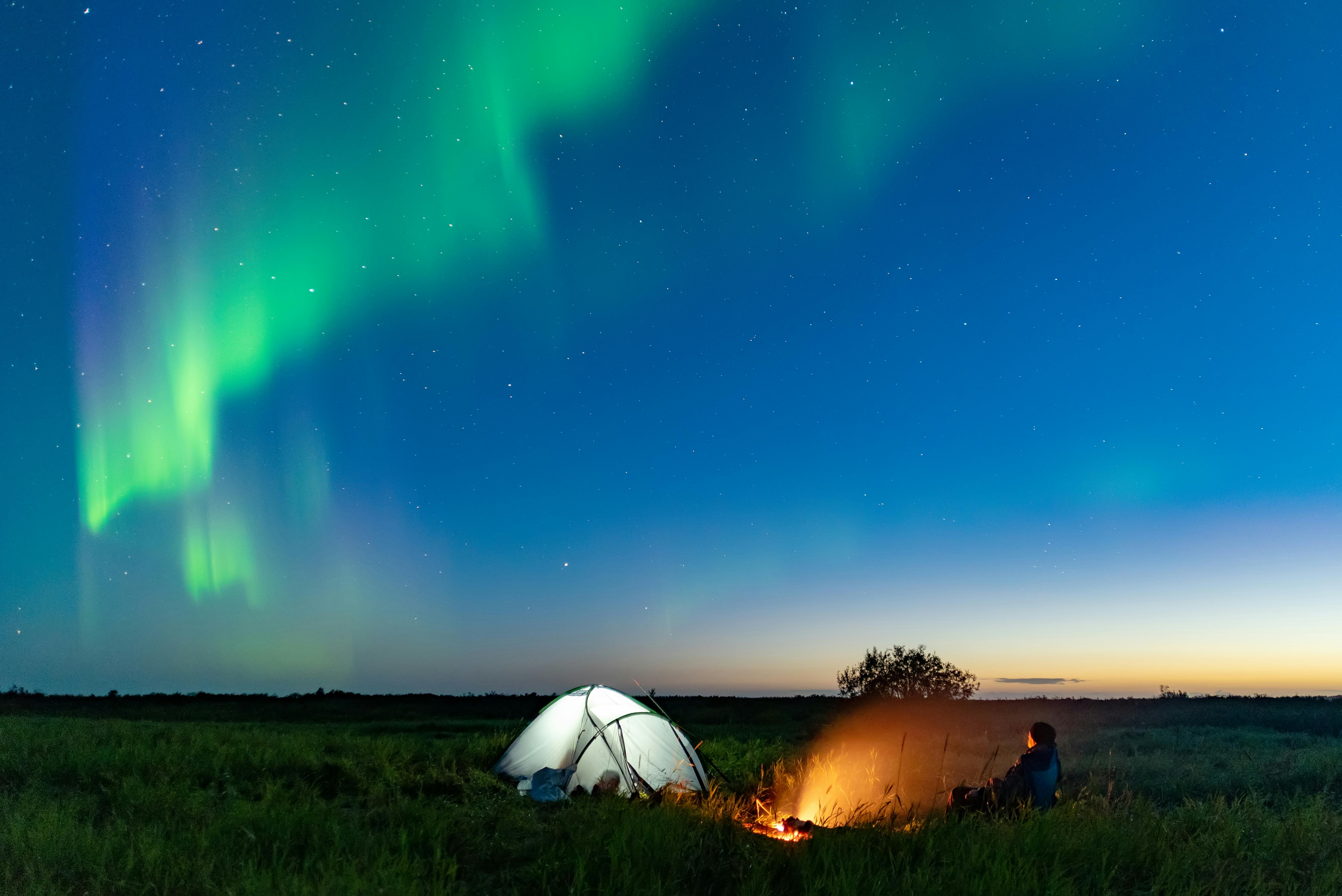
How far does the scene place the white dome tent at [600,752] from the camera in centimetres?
1557

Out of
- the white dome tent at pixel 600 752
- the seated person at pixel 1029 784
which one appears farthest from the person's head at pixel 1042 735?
the white dome tent at pixel 600 752

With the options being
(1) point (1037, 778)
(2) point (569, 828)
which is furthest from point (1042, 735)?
(2) point (569, 828)

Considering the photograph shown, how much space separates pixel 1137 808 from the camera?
11203mm

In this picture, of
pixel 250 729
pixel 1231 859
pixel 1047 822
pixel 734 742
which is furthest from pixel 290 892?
pixel 250 729

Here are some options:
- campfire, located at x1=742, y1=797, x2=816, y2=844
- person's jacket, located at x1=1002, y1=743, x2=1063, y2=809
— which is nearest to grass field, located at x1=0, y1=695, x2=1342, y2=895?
campfire, located at x1=742, y1=797, x2=816, y2=844

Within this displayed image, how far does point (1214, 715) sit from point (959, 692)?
22473 mm

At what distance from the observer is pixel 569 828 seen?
9.18 m

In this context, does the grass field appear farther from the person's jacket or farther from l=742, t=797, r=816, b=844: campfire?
the person's jacket

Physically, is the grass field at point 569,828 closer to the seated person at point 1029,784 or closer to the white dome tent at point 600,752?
the seated person at point 1029,784

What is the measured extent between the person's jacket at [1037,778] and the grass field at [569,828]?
40 centimetres

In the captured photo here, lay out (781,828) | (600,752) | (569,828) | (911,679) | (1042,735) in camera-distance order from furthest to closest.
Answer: (911,679), (600,752), (1042,735), (781,828), (569,828)

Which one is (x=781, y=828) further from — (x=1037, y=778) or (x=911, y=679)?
(x=911, y=679)

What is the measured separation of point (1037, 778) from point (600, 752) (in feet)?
26.1

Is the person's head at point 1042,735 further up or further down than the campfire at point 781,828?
further up
